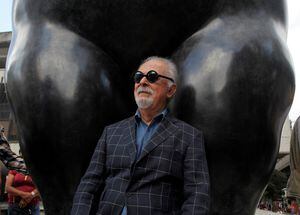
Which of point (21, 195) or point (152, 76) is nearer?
point (152, 76)

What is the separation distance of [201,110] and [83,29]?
42 centimetres

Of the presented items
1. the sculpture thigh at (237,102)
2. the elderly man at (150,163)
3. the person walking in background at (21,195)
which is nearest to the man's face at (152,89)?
the elderly man at (150,163)

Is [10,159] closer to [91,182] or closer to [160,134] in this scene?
[91,182]

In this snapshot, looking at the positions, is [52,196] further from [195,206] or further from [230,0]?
[230,0]

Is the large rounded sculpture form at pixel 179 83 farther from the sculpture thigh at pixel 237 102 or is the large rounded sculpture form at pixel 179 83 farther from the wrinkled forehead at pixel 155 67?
the wrinkled forehead at pixel 155 67

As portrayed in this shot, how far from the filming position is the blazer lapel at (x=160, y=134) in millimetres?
1095

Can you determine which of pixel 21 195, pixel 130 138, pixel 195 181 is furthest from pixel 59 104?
pixel 21 195

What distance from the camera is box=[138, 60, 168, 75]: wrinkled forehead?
3.77 feet

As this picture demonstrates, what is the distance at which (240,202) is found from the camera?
123 cm

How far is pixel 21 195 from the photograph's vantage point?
3.43 metres

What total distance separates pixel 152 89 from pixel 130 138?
0.44ft

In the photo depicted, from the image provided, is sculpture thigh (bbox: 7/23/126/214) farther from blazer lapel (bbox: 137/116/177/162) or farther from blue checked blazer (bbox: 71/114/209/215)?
blazer lapel (bbox: 137/116/177/162)

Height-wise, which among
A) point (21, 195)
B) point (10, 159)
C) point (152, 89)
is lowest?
point (21, 195)

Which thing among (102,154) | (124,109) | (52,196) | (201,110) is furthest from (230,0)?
(52,196)
